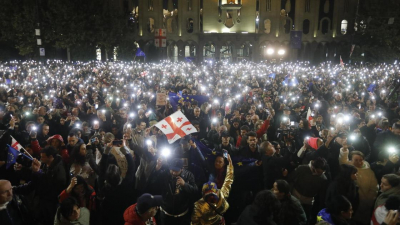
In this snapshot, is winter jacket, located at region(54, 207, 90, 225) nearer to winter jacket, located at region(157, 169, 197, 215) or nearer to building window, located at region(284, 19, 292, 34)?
winter jacket, located at region(157, 169, 197, 215)

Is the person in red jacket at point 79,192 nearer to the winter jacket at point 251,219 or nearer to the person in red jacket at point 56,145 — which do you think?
the person in red jacket at point 56,145

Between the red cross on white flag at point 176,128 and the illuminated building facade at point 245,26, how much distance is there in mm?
43499

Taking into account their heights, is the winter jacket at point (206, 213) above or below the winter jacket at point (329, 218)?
below

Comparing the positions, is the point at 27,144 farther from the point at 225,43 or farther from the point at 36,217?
the point at 225,43

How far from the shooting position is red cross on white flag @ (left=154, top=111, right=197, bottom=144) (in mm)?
7117

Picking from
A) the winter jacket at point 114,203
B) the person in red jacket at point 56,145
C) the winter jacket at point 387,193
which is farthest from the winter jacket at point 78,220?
the winter jacket at point 387,193

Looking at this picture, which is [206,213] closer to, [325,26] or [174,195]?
[174,195]

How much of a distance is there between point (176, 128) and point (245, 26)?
46.5 metres

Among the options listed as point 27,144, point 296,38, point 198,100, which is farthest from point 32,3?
point 27,144

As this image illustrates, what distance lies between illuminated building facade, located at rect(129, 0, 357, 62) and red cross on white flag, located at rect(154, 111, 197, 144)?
43.5 metres

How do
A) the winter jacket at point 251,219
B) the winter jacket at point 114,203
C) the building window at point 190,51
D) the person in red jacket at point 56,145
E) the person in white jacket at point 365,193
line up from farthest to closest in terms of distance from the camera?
1. the building window at point 190,51
2. the person in red jacket at point 56,145
3. the person in white jacket at point 365,193
4. the winter jacket at point 114,203
5. the winter jacket at point 251,219

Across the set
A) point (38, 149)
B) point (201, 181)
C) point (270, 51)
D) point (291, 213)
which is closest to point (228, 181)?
point (201, 181)

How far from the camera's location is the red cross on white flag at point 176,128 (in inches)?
280

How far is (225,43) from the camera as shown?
5094 centimetres
